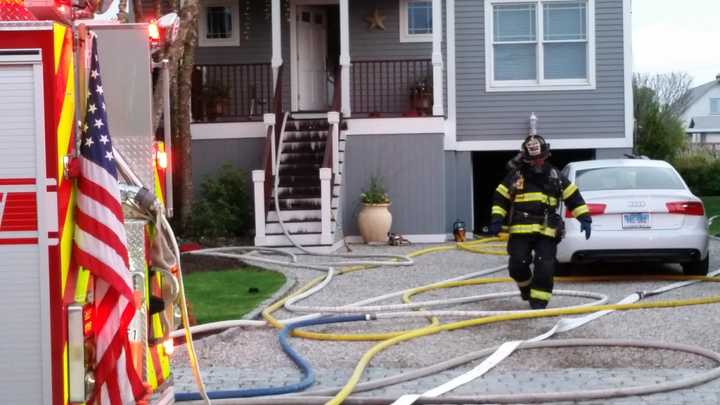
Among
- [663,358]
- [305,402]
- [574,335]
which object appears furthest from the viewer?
[574,335]

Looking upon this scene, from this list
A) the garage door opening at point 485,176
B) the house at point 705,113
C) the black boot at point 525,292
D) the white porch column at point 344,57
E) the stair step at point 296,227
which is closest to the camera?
the black boot at point 525,292

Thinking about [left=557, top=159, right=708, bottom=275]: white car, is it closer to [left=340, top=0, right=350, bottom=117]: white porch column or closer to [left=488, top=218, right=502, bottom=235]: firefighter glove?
[left=488, top=218, right=502, bottom=235]: firefighter glove

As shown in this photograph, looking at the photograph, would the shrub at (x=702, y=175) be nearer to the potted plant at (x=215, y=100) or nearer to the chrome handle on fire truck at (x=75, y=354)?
the potted plant at (x=215, y=100)

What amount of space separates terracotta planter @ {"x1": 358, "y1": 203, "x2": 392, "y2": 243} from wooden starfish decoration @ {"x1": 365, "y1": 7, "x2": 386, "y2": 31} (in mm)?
4022

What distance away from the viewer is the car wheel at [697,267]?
39.7ft

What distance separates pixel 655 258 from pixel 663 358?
13.3ft

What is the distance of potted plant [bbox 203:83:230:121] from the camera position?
1986 cm

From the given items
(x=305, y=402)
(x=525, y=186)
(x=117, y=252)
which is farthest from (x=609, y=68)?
(x=117, y=252)

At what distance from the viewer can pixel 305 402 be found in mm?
6457

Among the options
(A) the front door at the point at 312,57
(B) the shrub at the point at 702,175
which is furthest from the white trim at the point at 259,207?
(B) the shrub at the point at 702,175

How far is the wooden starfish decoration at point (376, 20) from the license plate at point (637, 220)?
1015 centimetres

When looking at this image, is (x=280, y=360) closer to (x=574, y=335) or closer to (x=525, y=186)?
(x=574, y=335)

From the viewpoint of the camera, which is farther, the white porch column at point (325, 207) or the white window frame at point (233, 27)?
the white window frame at point (233, 27)

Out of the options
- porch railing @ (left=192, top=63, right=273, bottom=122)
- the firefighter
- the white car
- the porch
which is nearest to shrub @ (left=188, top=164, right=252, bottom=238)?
porch railing @ (left=192, top=63, right=273, bottom=122)
